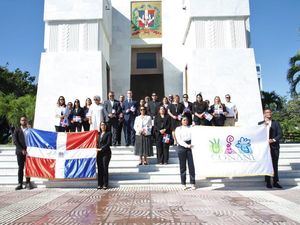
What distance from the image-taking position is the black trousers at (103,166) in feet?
23.5

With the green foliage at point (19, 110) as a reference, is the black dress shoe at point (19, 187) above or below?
below

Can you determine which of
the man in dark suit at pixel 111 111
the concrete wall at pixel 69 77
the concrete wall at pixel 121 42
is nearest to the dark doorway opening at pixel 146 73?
the concrete wall at pixel 121 42

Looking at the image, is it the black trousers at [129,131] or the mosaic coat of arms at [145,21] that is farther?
the mosaic coat of arms at [145,21]

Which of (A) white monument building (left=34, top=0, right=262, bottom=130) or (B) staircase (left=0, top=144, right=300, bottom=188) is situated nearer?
(B) staircase (left=0, top=144, right=300, bottom=188)

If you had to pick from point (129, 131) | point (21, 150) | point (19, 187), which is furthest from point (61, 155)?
point (129, 131)

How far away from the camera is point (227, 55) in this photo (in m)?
12.7

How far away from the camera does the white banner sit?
716 cm

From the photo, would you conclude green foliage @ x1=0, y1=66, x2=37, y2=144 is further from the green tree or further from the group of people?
the green tree

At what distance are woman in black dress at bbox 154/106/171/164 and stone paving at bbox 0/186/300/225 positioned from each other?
54.4 inches

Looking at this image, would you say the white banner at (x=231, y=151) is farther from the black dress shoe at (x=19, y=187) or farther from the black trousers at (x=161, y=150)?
the black dress shoe at (x=19, y=187)

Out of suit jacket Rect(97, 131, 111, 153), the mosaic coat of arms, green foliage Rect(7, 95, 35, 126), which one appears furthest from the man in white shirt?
green foliage Rect(7, 95, 35, 126)

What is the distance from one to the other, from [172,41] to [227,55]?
4261mm

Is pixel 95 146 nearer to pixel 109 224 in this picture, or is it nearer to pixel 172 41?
pixel 109 224

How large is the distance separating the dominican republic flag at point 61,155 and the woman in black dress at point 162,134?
178 cm
